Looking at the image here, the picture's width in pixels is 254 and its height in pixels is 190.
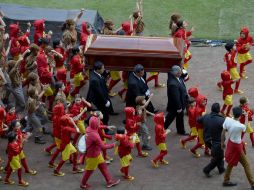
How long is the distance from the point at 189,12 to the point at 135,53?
731 cm

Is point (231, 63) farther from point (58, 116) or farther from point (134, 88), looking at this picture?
point (58, 116)

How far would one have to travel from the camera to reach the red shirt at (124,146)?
11500mm

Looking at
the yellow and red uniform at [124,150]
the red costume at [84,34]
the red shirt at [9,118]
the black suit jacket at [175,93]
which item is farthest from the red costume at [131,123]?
the red costume at [84,34]

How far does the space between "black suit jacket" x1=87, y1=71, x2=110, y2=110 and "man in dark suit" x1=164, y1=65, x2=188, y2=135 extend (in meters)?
1.36

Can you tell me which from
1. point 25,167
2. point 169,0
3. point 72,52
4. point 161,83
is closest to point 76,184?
point 25,167

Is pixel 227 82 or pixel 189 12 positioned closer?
pixel 227 82

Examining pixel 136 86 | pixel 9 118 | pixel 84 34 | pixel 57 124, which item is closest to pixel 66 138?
pixel 57 124

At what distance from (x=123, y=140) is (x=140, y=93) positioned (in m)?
2.33

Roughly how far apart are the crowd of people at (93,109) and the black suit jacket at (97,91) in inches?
0.8

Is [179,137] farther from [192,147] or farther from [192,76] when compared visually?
[192,76]

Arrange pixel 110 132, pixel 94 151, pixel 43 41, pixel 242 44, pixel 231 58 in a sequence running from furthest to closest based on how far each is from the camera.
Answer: pixel 242 44, pixel 231 58, pixel 43 41, pixel 110 132, pixel 94 151

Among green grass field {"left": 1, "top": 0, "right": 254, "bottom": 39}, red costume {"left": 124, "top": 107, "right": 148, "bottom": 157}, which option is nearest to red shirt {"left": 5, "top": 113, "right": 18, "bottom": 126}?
red costume {"left": 124, "top": 107, "right": 148, "bottom": 157}

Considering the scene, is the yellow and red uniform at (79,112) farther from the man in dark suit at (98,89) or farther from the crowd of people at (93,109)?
the man in dark suit at (98,89)

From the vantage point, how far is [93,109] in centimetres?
1365
